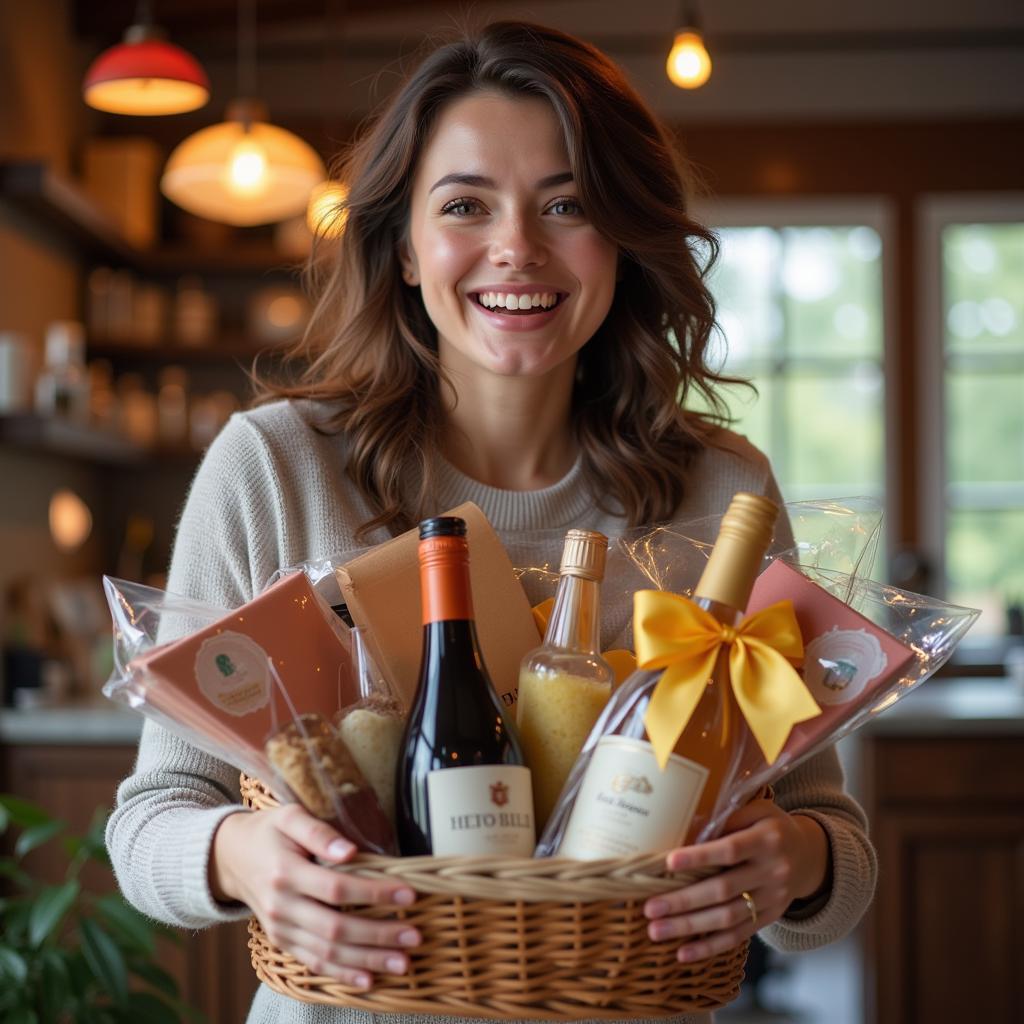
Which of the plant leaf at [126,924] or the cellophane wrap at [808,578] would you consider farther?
the plant leaf at [126,924]

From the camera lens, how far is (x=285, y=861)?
870mm

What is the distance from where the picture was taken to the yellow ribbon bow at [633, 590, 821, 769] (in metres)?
0.91

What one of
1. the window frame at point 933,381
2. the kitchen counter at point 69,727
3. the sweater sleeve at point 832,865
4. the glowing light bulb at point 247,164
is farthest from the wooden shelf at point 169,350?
the sweater sleeve at point 832,865

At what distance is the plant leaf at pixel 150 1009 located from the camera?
7.03 ft

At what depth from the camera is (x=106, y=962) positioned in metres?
2.09

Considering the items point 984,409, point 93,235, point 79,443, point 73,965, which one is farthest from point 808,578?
point 984,409

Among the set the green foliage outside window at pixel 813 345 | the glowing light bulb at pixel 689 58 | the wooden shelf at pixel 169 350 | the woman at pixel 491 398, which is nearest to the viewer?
the woman at pixel 491 398

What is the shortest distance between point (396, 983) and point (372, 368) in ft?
2.50

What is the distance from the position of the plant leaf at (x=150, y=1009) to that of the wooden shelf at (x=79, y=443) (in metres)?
1.68

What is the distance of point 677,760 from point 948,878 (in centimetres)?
272

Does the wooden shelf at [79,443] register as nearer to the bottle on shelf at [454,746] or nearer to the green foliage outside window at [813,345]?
the green foliage outside window at [813,345]

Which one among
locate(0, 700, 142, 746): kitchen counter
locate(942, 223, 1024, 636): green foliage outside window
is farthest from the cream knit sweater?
locate(942, 223, 1024, 636): green foliage outside window

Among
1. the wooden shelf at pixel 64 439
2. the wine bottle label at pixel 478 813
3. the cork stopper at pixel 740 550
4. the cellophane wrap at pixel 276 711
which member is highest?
the wooden shelf at pixel 64 439

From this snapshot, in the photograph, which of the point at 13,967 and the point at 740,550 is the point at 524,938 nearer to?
the point at 740,550
